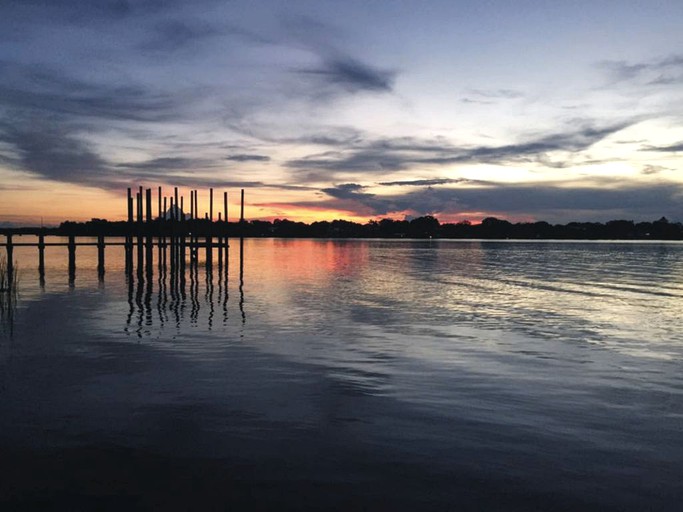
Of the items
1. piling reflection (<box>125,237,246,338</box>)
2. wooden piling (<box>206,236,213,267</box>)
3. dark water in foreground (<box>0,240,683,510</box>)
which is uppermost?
wooden piling (<box>206,236,213,267</box>)

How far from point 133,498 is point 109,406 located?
13.3 ft

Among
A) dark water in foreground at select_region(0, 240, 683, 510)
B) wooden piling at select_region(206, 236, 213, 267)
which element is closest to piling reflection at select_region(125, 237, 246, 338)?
dark water in foreground at select_region(0, 240, 683, 510)

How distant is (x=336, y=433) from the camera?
916 centimetres

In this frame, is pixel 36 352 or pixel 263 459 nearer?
pixel 263 459

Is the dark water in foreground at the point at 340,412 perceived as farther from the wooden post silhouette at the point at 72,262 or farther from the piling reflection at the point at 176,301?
the wooden post silhouette at the point at 72,262

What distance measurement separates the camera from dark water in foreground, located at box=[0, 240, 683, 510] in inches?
281

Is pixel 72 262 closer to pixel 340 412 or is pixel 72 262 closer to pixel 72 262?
pixel 72 262

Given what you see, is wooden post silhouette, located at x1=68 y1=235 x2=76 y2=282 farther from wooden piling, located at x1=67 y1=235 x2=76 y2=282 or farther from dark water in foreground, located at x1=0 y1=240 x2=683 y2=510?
dark water in foreground, located at x1=0 y1=240 x2=683 y2=510

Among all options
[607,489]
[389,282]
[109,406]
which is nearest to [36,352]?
[109,406]

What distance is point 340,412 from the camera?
33.7 ft

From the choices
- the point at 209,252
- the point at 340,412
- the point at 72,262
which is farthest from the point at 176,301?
the point at 209,252

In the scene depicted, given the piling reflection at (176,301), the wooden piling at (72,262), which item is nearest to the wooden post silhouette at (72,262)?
the wooden piling at (72,262)

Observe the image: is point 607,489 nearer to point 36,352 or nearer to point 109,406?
point 109,406

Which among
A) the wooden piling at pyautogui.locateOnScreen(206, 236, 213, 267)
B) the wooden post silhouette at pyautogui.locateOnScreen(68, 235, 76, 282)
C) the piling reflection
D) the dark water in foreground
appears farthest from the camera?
the wooden piling at pyautogui.locateOnScreen(206, 236, 213, 267)
